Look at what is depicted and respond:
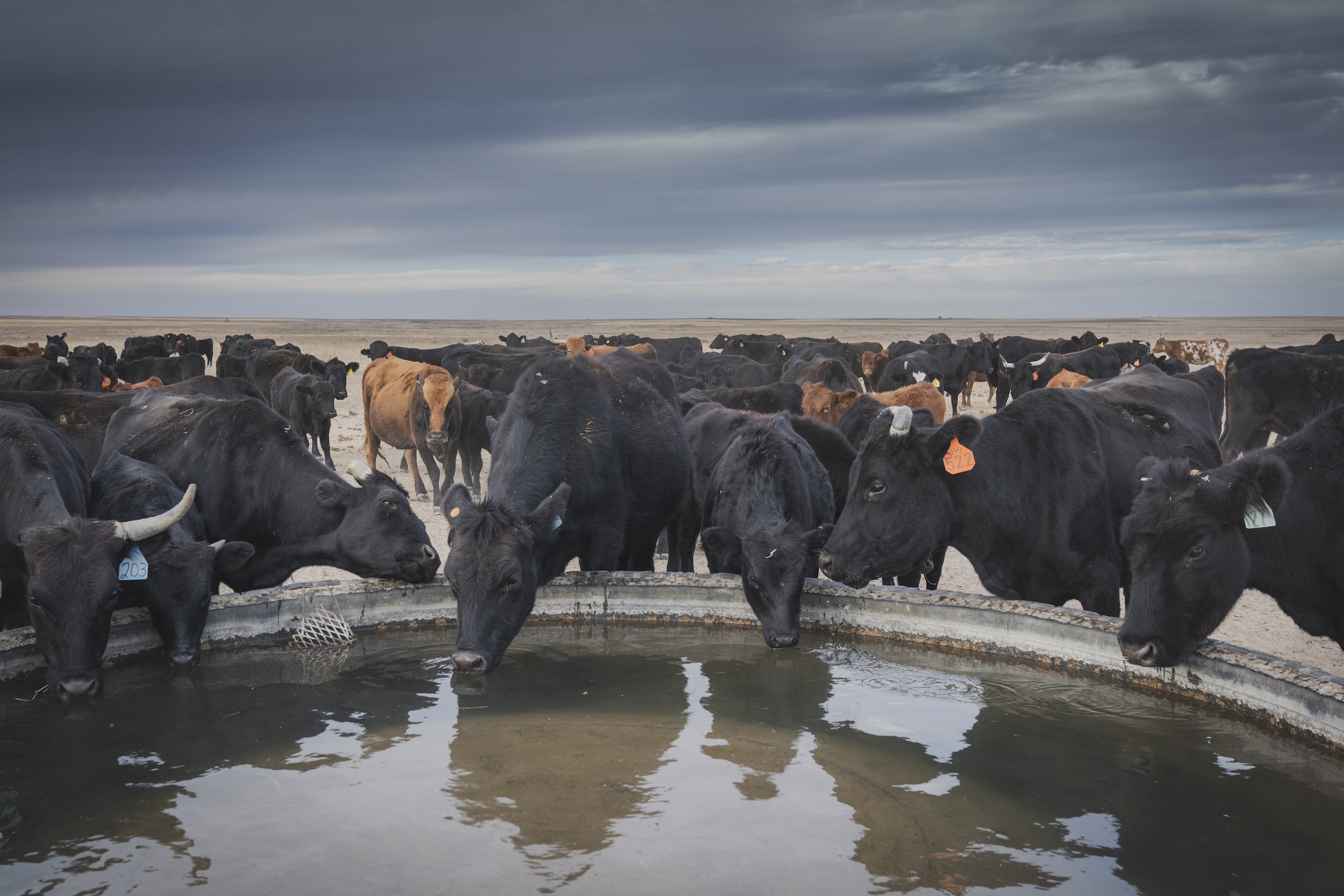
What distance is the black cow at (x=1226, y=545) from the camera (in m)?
4.06

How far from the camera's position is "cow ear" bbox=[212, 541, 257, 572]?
5414 mm

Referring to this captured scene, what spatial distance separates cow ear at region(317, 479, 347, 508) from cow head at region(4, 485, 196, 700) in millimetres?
1321

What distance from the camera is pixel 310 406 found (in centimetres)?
1547

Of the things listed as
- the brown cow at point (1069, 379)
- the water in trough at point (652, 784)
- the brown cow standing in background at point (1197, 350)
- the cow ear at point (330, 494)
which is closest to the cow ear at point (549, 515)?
the water in trough at point (652, 784)

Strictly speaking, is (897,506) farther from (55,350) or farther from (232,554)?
(55,350)

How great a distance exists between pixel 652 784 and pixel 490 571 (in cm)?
133

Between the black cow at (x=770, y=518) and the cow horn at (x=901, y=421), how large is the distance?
691 millimetres

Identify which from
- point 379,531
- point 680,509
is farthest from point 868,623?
point 379,531

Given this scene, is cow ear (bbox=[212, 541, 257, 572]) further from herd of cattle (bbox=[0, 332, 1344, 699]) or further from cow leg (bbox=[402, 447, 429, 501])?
cow leg (bbox=[402, 447, 429, 501])

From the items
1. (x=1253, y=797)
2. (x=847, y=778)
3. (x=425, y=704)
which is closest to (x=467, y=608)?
(x=425, y=704)

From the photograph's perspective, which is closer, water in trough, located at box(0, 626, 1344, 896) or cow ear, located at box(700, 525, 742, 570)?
water in trough, located at box(0, 626, 1344, 896)

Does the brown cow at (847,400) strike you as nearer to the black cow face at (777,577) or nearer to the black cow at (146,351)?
the black cow face at (777,577)

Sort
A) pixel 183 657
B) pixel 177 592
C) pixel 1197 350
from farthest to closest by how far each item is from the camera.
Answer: pixel 1197 350 < pixel 177 592 < pixel 183 657

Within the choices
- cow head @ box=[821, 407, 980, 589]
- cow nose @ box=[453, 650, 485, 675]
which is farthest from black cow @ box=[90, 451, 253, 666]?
cow head @ box=[821, 407, 980, 589]
